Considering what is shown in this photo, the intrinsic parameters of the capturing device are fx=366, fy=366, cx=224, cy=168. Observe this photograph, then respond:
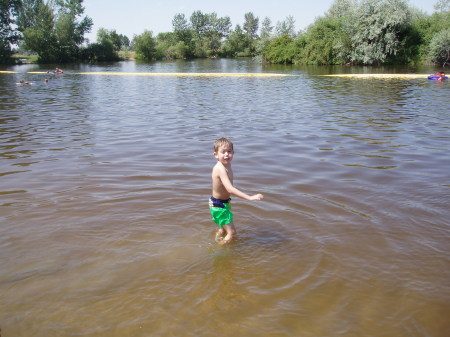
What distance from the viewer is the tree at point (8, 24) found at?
6407cm

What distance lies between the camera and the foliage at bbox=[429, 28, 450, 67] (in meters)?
39.7

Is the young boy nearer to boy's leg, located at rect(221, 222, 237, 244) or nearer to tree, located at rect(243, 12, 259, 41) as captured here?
boy's leg, located at rect(221, 222, 237, 244)

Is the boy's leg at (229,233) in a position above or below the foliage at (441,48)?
below

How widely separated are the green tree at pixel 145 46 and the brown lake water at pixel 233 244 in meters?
83.1

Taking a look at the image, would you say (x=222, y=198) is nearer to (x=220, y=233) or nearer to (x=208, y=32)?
(x=220, y=233)

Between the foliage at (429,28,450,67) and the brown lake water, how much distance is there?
36609 millimetres

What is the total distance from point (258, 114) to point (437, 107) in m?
7.46

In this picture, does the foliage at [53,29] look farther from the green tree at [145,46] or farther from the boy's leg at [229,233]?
the boy's leg at [229,233]

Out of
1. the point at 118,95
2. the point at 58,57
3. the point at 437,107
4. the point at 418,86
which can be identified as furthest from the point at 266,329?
the point at 58,57

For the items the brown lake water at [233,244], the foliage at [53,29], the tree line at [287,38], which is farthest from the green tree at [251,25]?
the brown lake water at [233,244]

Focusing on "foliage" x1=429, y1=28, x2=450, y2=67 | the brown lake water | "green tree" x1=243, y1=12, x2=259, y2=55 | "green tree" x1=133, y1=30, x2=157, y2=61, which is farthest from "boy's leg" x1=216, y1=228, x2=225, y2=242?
"green tree" x1=243, y1=12, x2=259, y2=55

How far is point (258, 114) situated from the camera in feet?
46.7

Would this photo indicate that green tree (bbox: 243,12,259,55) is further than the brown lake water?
Yes

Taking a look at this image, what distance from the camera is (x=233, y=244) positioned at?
4.62 metres
